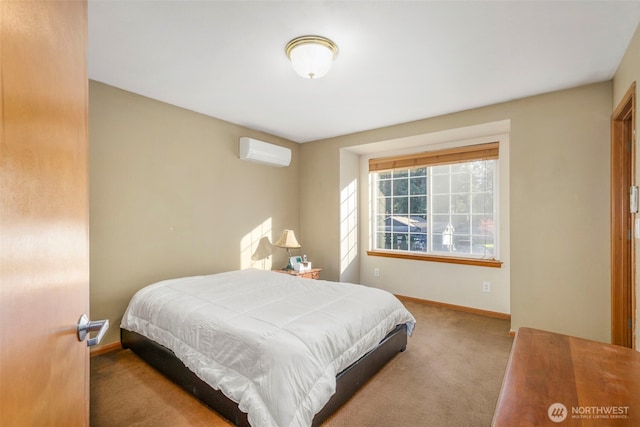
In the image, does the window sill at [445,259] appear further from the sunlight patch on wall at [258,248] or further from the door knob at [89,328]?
the door knob at [89,328]

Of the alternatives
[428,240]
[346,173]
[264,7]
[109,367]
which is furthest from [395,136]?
[109,367]

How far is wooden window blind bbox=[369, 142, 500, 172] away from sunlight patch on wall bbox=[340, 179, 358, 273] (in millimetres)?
512

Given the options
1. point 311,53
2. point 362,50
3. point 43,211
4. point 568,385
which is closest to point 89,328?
point 43,211

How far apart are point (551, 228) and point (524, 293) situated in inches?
27.5

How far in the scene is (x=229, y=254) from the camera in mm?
3811

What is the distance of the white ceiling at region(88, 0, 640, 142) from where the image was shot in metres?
1.78

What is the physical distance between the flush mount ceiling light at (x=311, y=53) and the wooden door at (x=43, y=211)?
1.40 m

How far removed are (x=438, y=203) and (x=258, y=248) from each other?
8.57ft

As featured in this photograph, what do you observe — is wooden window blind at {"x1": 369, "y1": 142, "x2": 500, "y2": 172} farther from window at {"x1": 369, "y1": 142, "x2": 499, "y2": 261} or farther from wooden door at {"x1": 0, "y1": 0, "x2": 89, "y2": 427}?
wooden door at {"x1": 0, "y1": 0, "x2": 89, "y2": 427}

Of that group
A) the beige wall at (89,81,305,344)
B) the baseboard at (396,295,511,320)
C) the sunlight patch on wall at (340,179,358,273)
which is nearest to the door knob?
the beige wall at (89,81,305,344)

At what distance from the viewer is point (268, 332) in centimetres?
178

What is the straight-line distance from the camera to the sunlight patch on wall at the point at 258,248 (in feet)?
13.2

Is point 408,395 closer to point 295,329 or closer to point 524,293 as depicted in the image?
point 295,329

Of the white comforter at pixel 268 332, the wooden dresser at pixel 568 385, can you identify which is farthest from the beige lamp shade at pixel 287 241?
the wooden dresser at pixel 568 385
